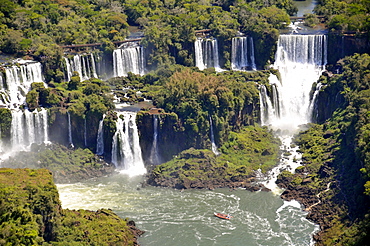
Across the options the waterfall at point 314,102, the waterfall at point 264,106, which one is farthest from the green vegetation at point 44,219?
the waterfall at point 314,102

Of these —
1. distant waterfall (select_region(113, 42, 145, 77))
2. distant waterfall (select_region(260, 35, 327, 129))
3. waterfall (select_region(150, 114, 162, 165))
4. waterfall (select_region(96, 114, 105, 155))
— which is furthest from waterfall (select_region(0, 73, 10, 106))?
distant waterfall (select_region(260, 35, 327, 129))

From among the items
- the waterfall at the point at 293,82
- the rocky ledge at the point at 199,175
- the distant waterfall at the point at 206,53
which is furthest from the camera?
the distant waterfall at the point at 206,53

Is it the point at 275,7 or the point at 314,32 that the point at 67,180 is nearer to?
the point at 314,32

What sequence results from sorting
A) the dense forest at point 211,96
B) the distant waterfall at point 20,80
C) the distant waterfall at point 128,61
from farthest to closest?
the distant waterfall at point 128,61 < the distant waterfall at point 20,80 < the dense forest at point 211,96

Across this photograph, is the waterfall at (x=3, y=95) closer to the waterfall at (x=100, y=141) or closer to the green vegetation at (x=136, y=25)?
the green vegetation at (x=136, y=25)

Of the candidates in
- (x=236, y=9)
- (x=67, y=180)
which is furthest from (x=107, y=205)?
(x=236, y=9)
